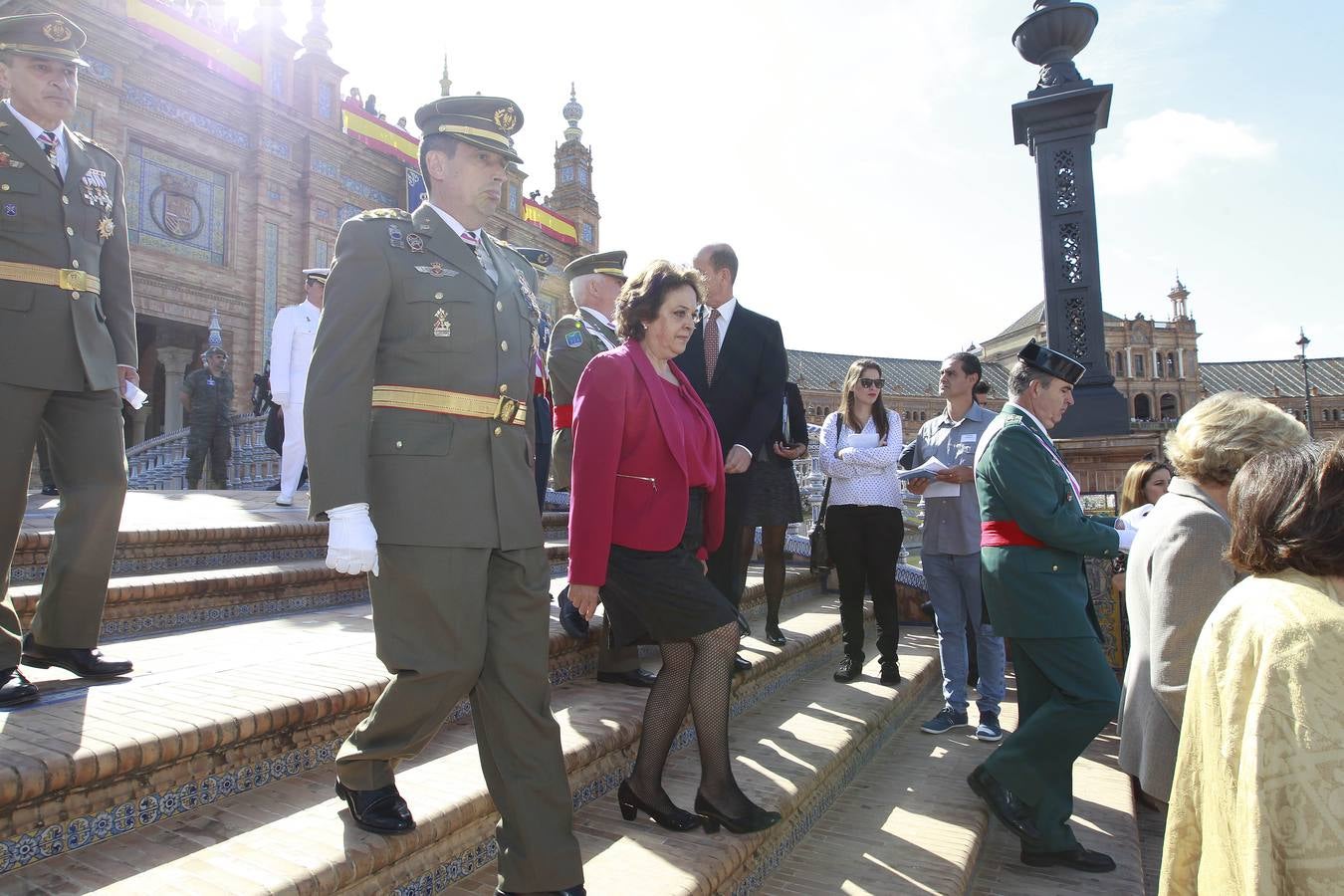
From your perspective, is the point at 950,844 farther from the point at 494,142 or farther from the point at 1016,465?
the point at 494,142

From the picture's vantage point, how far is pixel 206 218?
1783 centimetres

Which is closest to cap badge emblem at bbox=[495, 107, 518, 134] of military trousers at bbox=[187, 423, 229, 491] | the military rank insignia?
the military rank insignia

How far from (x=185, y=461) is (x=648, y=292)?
11969mm

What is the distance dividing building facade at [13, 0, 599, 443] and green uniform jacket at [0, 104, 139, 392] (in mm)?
15384

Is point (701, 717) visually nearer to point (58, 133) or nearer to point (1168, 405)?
point (58, 133)

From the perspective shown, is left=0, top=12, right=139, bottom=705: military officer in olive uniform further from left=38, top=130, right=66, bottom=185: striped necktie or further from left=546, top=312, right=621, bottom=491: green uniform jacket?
left=546, top=312, right=621, bottom=491: green uniform jacket

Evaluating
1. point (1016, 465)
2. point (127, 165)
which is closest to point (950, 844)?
point (1016, 465)

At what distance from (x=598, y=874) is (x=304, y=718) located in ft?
3.38

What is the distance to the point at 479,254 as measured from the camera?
2422 millimetres

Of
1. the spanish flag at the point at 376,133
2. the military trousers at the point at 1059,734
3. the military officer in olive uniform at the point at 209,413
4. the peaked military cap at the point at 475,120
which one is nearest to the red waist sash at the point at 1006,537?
the military trousers at the point at 1059,734

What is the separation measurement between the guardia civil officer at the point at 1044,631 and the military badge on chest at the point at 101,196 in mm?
3618

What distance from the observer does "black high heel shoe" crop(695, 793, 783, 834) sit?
266cm

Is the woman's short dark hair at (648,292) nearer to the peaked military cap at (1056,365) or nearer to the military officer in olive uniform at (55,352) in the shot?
the peaked military cap at (1056,365)

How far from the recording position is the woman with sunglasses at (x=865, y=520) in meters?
5.00
